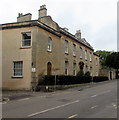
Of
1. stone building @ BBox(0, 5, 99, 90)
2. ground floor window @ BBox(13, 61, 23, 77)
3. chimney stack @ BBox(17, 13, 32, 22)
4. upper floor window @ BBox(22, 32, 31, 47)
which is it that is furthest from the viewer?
chimney stack @ BBox(17, 13, 32, 22)

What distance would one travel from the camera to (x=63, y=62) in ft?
106

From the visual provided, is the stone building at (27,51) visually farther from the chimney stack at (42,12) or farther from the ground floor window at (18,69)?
the chimney stack at (42,12)

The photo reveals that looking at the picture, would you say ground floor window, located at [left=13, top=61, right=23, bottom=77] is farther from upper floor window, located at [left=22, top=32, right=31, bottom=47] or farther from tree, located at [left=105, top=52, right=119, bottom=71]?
tree, located at [left=105, top=52, right=119, bottom=71]

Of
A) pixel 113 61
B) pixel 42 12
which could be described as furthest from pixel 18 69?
pixel 113 61

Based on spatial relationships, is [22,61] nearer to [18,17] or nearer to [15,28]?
[15,28]

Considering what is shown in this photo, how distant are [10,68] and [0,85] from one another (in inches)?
88.7

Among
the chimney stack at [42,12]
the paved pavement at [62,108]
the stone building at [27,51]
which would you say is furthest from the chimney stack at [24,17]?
the paved pavement at [62,108]

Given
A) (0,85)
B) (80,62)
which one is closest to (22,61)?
(0,85)

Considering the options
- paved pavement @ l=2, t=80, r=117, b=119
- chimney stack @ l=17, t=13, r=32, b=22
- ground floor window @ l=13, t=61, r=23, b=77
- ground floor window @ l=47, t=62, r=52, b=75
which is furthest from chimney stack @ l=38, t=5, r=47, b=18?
paved pavement @ l=2, t=80, r=117, b=119

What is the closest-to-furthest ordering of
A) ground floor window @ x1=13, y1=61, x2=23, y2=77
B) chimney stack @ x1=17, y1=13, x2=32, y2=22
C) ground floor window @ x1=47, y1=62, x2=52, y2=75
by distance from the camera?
ground floor window @ x1=13, y1=61, x2=23, y2=77 < ground floor window @ x1=47, y1=62, x2=52, y2=75 < chimney stack @ x1=17, y1=13, x2=32, y2=22

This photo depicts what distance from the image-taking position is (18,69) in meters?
25.6

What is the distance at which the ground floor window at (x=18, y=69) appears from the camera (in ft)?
83.5

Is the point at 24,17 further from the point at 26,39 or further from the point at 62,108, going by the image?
the point at 62,108

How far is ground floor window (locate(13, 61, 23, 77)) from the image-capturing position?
2547 centimetres
